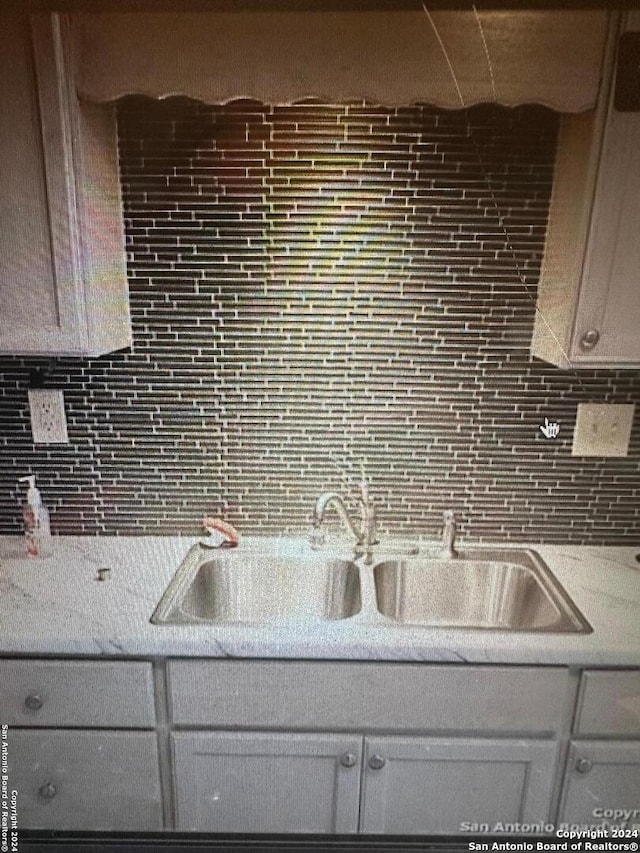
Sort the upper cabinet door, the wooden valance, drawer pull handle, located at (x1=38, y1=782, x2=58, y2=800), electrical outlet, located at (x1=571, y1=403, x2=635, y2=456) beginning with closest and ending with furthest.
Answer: the wooden valance < the upper cabinet door < drawer pull handle, located at (x1=38, y1=782, x2=58, y2=800) < electrical outlet, located at (x1=571, y1=403, x2=635, y2=456)

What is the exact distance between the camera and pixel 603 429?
1.04 metres

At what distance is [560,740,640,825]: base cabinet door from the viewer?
83 centimetres

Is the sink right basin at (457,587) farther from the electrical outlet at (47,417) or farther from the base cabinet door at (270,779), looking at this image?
the electrical outlet at (47,417)

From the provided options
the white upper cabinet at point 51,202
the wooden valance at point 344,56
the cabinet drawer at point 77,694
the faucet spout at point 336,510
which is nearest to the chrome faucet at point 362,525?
the faucet spout at point 336,510

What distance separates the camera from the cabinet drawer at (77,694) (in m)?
0.84

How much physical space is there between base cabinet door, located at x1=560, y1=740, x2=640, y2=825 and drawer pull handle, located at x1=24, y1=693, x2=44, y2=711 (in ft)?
2.60

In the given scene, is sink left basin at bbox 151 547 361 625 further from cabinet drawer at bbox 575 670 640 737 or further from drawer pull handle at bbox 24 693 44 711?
cabinet drawer at bbox 575 670 640 737

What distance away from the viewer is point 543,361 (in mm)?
1006

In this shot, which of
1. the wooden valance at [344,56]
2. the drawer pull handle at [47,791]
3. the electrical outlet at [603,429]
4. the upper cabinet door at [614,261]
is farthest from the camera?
the electrical outlet at [603,429]

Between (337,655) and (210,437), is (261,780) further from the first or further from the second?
(210,437)

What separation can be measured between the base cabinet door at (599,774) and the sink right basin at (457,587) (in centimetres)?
24

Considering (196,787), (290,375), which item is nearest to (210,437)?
(290,375)

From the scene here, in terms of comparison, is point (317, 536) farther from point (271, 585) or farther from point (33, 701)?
point (33, 701)

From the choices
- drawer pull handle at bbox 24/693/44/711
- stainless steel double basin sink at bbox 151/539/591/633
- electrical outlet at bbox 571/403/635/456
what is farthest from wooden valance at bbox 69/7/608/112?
drawer pull handle at bbox 24/693/44/711
